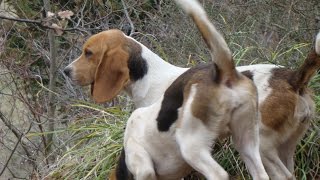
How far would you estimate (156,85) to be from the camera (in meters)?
6.92

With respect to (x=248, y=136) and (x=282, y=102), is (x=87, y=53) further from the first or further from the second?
(x=248, y=136)

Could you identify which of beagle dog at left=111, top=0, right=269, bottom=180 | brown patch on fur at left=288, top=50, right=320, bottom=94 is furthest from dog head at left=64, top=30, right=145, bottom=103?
brown patch on fur at left=288, top=50, right=320, bottom=94

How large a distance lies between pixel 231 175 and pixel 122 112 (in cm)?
152

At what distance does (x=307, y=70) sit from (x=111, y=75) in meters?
1.66

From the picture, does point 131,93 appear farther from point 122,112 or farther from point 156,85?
point 122,112

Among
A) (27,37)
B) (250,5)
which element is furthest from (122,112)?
(27,37)

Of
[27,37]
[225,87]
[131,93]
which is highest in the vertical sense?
[225,87]

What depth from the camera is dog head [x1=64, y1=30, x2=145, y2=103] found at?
22.7ft

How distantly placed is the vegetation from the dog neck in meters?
0.61

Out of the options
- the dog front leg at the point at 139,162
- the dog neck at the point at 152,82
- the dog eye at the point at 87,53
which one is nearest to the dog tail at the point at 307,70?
the dog neck at the point at 152,82

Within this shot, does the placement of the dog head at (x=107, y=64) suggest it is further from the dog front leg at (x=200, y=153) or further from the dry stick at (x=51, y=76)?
the dry stick at (x=51, y=76)

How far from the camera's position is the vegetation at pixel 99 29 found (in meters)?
7.45

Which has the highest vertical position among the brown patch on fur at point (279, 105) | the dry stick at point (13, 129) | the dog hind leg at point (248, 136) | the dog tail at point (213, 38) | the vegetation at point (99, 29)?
the dog tail at point (213, 38)

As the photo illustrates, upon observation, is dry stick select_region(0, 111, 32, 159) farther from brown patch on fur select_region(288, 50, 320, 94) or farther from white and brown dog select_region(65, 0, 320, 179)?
brown patch on fur select_region(288, 50, 320, 94)
